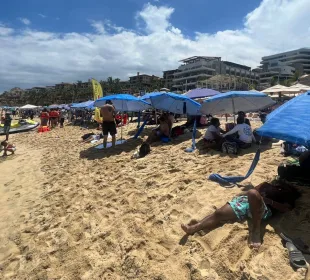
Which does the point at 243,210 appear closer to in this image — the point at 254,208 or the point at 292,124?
the point at 254,208

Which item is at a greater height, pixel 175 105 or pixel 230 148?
pixel 175 105

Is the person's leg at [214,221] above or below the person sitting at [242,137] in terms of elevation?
below

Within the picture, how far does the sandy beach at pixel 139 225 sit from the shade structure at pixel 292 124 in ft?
3.18

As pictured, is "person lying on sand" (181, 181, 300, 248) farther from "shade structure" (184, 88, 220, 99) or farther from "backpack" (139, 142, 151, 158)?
"shade structure" (184, 88, 220, 99)

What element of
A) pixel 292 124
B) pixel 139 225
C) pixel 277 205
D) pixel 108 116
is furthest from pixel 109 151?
pixel 292 124

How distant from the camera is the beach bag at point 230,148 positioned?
5930mm

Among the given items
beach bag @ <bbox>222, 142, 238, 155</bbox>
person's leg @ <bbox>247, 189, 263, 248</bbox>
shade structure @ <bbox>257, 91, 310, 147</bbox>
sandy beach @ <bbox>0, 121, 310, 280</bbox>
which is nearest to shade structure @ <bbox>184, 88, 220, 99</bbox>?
sandy beach @ <bbox>0, 121, 310, 280</bbox>

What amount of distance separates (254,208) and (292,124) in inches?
36.3

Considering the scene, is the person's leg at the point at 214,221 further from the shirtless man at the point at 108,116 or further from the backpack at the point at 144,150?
the shirtless man at the point at 108,116

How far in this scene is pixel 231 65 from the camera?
87.2m

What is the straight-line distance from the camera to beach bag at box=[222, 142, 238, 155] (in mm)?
5930

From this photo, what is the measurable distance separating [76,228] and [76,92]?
89129mm

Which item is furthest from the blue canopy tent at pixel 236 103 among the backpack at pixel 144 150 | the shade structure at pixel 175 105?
the backpack at pixel 144 150

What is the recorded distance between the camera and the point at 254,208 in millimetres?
2848
